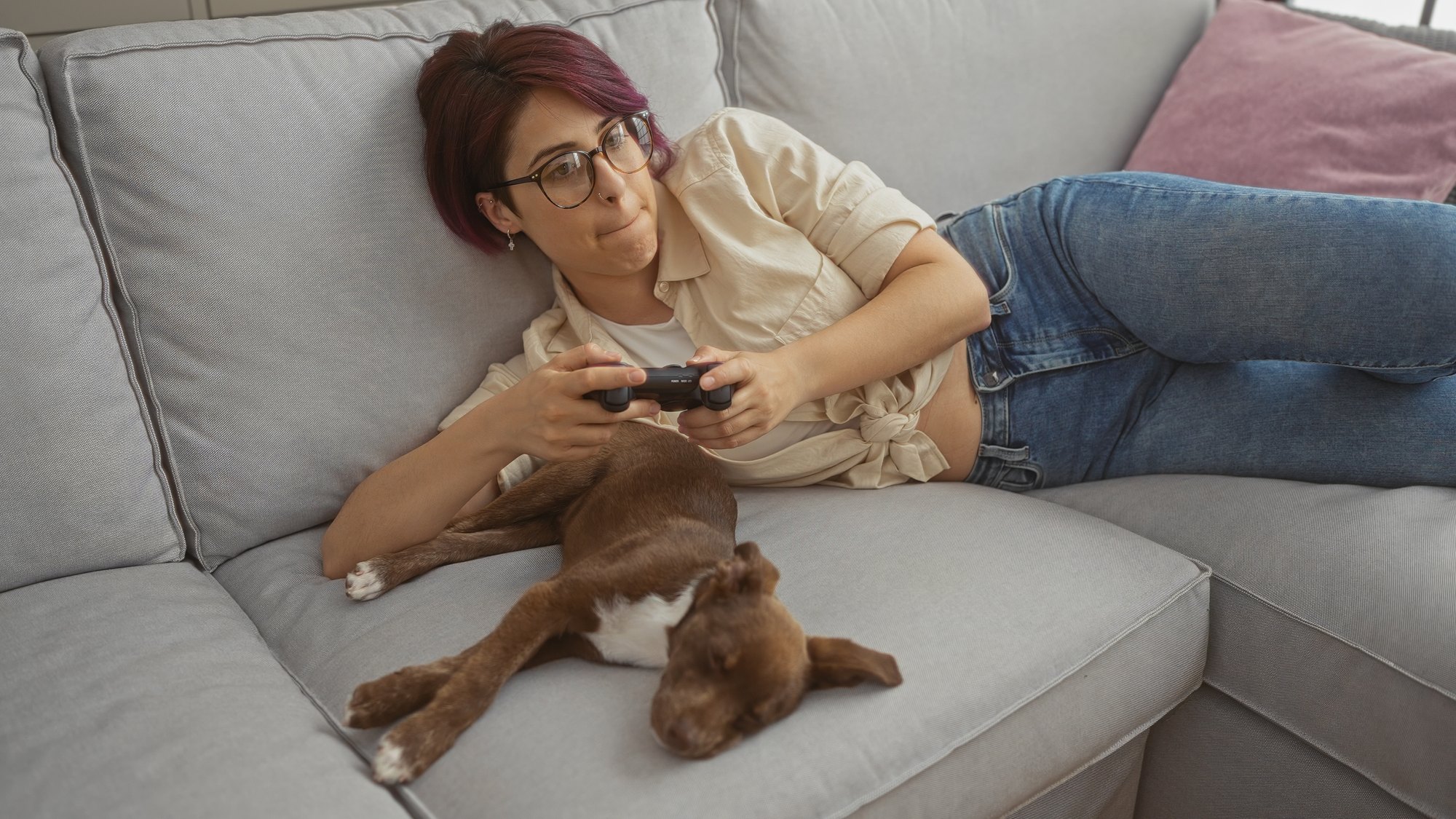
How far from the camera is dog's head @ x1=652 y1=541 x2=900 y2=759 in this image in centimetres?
124

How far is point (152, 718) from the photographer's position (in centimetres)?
129

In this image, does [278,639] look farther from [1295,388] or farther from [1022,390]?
[1295,388]

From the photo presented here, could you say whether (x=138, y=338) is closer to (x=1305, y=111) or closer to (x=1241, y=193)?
(x=1241, y=193)

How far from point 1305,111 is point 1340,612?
1.48m

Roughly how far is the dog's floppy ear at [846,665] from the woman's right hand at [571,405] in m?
0.42

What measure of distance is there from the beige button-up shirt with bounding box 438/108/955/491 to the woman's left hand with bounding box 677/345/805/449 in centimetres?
21

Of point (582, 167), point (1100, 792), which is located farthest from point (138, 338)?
point (1100, 792)

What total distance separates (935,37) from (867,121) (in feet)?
1.05

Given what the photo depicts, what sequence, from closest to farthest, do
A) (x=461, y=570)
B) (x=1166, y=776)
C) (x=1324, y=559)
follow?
(x=1324, y=559) → (x=461, y=570) → (x=1166, y=776)

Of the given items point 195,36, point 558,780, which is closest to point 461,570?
point 558,780

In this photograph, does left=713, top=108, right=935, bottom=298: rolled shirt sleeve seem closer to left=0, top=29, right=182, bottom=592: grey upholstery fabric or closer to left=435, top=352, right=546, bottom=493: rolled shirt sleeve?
left=435, top=352, right=546, bottom=493: rolled shirt sleeve

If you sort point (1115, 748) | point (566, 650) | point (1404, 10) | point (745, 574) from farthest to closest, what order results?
point (1404, 10), point (1115, 748), point (566, 650), point (745, 574)

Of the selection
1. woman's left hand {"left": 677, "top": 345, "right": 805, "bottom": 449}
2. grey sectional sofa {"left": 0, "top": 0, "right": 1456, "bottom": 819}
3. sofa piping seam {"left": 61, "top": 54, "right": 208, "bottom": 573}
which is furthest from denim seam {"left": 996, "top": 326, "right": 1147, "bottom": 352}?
sofa piping seam {"left": 61, "top": 54, "right": 208, "bottom": 573}

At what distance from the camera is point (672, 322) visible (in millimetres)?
1899
